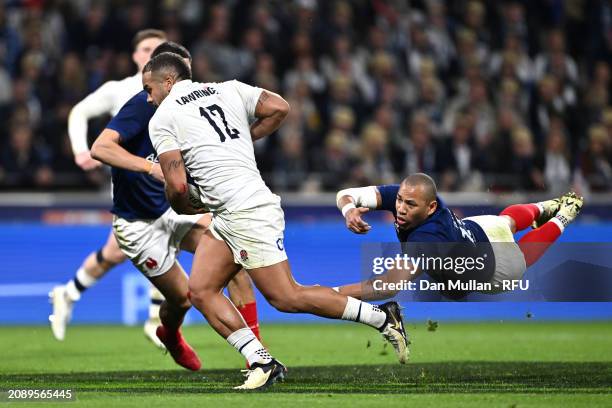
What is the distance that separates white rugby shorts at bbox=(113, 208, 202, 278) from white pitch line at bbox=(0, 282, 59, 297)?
549 cm

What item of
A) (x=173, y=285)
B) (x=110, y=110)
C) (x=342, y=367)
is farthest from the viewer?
(x=110, y=110)

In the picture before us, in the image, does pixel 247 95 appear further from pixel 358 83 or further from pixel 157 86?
pixel 358 83

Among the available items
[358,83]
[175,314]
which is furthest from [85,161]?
[358,83]

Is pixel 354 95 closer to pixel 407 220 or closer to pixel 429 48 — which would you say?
pixel 429 48

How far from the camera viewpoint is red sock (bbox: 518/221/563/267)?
9461mm

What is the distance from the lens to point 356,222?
26.5 ft

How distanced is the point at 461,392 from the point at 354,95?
386 inches

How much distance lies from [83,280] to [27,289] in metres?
3.20

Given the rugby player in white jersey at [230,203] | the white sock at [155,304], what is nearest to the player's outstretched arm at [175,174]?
the rugby player in white jersey at [230,203]

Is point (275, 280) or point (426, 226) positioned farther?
point (426, 226)

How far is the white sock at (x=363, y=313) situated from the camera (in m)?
8.02

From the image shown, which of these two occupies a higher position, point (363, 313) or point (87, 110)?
point (87, 110)

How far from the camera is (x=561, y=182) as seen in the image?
53.3ft

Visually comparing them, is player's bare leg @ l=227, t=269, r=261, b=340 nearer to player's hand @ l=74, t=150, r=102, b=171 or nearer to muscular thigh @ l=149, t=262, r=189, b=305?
muscular thigh @ l=149, t=262, r=189, b=305
